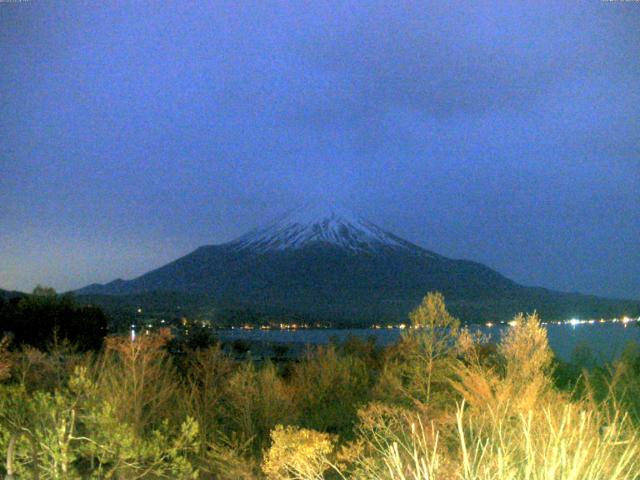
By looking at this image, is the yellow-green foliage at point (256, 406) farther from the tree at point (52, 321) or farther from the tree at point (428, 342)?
the tree at point (52, 321)

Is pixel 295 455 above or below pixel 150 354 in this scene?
below

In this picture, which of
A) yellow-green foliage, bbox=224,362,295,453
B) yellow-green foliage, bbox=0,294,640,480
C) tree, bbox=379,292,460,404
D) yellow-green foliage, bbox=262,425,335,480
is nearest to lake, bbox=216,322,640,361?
tree, bbox=379,292,460,404

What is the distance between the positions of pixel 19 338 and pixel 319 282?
231ft

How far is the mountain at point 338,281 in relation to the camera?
72.5m

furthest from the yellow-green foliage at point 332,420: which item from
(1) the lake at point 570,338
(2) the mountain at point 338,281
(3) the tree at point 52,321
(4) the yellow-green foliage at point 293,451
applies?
(2) the mountain at point 338,281

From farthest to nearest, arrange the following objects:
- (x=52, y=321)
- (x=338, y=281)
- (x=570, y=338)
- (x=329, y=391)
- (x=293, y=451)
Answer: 1. (x=338, y=281)
2. (x=570, y=338)
3. (x=52, y=321)
4. (x=329, y=391)
5. (x=293, y=451)

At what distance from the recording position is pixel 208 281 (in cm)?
9725

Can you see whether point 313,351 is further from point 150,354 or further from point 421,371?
point 150,354

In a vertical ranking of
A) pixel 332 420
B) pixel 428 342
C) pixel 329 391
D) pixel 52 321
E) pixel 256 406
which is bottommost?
pixel 332 420

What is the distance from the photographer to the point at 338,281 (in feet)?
305

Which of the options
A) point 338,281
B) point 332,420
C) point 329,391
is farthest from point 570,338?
point 338,281

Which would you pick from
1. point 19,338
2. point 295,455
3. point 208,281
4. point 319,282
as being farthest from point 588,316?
point 295,455

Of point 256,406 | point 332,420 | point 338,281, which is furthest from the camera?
point 338,281

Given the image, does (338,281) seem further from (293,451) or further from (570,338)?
(293,451)
